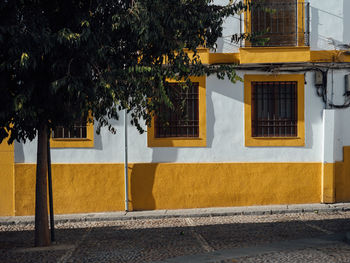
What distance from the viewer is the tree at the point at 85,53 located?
782 cm

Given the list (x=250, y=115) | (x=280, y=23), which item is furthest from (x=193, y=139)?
(x=280, y=23)

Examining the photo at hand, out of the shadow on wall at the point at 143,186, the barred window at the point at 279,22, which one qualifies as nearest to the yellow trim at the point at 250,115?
the barred window at the point at 279,22

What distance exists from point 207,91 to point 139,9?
241 inches

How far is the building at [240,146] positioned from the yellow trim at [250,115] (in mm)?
25

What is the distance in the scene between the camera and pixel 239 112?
14023 millimetres

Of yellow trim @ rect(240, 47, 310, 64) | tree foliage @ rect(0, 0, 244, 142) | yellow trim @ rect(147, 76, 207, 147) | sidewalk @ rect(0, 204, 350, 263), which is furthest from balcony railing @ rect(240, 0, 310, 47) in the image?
tree foliage @ rect(0, 0, 244, 142)

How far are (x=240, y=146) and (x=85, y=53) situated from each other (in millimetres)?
6730

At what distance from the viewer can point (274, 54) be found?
45.4ft

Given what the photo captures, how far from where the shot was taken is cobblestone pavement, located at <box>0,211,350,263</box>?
8.38 metres

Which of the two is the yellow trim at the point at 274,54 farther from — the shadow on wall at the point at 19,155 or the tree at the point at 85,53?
the shadow on wall at the point at 19,155

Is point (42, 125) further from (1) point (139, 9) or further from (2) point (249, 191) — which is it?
(2) point (249, 191)

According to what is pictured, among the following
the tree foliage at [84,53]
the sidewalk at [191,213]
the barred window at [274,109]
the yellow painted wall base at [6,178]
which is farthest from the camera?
the barred window at [274,109]

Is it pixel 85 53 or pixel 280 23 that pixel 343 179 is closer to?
pixel 280 23

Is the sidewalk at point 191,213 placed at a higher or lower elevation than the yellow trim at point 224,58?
lower
